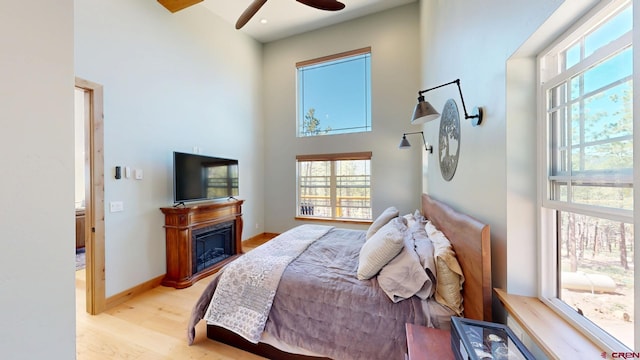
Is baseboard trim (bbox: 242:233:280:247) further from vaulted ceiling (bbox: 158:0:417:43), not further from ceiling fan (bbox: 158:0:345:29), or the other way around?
vaulted ceiling (bbox: 158:0:417:43)

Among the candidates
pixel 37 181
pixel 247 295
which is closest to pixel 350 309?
pixel 247 295

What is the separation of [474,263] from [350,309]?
793 millimetres

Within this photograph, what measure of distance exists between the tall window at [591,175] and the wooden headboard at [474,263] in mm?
259

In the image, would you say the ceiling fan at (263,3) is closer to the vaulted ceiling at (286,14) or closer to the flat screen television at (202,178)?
the vaulted ceiling at (286,14)

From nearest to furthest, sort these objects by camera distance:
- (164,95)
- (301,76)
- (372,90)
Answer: (164,95), (372,90), (301,76)

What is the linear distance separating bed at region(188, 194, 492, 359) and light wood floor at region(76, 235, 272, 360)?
5.2 inches

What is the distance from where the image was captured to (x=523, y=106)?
1.27 m

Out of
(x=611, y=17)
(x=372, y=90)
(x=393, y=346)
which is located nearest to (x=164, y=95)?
(x=372, y=90)

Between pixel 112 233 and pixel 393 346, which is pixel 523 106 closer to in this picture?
pixel 393 346

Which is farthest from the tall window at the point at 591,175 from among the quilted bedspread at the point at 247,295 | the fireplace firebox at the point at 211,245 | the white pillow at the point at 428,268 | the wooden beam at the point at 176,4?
the wooden beam at the point at 176,4

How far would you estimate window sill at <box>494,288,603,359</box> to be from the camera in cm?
90

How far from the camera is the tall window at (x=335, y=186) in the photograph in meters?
4.70

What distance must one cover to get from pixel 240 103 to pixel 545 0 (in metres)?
4.45

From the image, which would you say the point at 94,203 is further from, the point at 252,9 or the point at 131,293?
the point at 252,9
